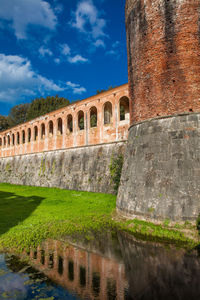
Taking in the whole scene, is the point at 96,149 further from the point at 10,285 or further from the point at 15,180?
the point at 15,180

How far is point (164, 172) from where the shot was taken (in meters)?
7.31

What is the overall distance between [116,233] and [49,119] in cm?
1667

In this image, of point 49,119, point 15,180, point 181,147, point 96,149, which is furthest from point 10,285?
point 15,180

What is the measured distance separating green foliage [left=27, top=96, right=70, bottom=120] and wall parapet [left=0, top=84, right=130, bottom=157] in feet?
62.9

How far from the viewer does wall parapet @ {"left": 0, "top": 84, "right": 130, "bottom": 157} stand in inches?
578

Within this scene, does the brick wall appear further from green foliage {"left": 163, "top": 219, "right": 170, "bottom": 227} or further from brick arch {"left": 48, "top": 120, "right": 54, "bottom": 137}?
A: brick arch {"left": 48, "top": 120, "right": 54, "bottom": 137}

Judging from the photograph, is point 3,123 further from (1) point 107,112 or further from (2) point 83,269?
(2) point 83,269

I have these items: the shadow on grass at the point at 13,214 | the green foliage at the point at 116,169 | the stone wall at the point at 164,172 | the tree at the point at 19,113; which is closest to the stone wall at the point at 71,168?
the green foliage at the point at 116,169

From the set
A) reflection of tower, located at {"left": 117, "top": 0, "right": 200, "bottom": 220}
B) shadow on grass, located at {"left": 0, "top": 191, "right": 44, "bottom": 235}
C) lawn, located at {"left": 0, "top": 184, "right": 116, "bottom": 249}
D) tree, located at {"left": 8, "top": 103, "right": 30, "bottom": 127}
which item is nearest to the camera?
lawn, located at {"left": 0, "top": 184, "right": 116, "bottom": 249}

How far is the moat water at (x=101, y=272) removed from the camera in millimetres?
3855

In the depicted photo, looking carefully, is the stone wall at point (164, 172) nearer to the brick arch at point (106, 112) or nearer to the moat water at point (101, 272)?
the moat water at point (101, 272)

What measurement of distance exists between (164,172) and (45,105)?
41481mm

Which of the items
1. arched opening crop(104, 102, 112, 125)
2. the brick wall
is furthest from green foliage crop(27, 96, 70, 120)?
the brick wall

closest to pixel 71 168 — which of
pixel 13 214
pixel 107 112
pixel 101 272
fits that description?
pixel 107 112
